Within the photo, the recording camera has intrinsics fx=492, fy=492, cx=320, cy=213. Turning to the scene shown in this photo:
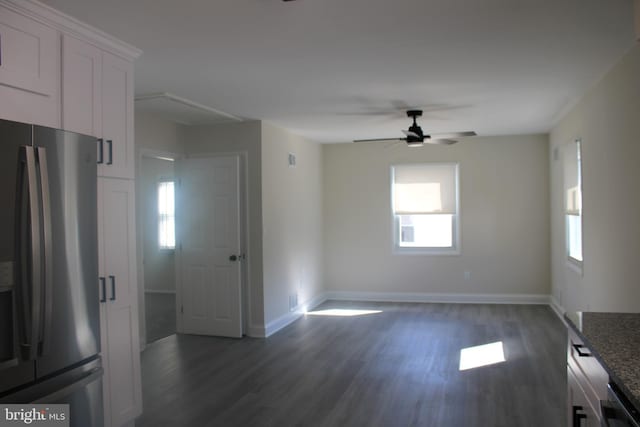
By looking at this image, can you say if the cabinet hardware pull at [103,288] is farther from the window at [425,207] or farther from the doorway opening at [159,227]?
the doorway opening at [159,227]

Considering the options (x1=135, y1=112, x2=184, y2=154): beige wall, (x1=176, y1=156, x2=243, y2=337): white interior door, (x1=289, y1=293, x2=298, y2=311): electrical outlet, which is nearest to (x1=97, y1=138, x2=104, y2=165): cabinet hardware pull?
(x1=135, y1=112, x2=184, y2=154): beige wall

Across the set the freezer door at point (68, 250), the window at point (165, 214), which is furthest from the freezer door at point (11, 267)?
the window at point (165, 214)

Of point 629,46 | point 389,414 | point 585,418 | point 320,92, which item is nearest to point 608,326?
point 585,418

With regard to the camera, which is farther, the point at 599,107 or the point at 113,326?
the point at 599,107

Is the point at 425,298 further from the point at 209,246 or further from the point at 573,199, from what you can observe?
the point at 209,246

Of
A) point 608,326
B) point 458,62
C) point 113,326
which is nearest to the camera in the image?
point 608,326

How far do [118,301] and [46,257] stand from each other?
0.79 meters

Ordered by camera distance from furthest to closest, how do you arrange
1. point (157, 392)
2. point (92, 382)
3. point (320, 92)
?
point (320, 92) → point (157, 392) → point (92, 382)

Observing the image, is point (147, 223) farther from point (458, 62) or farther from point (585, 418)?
point (585, 418)

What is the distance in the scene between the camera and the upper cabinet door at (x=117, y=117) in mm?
3051

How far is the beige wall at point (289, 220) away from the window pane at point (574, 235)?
11.4 ft

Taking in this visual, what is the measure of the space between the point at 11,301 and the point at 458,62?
10.5 ft

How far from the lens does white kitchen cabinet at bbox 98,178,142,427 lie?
3.04 m

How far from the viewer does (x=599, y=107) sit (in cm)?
→ 425
